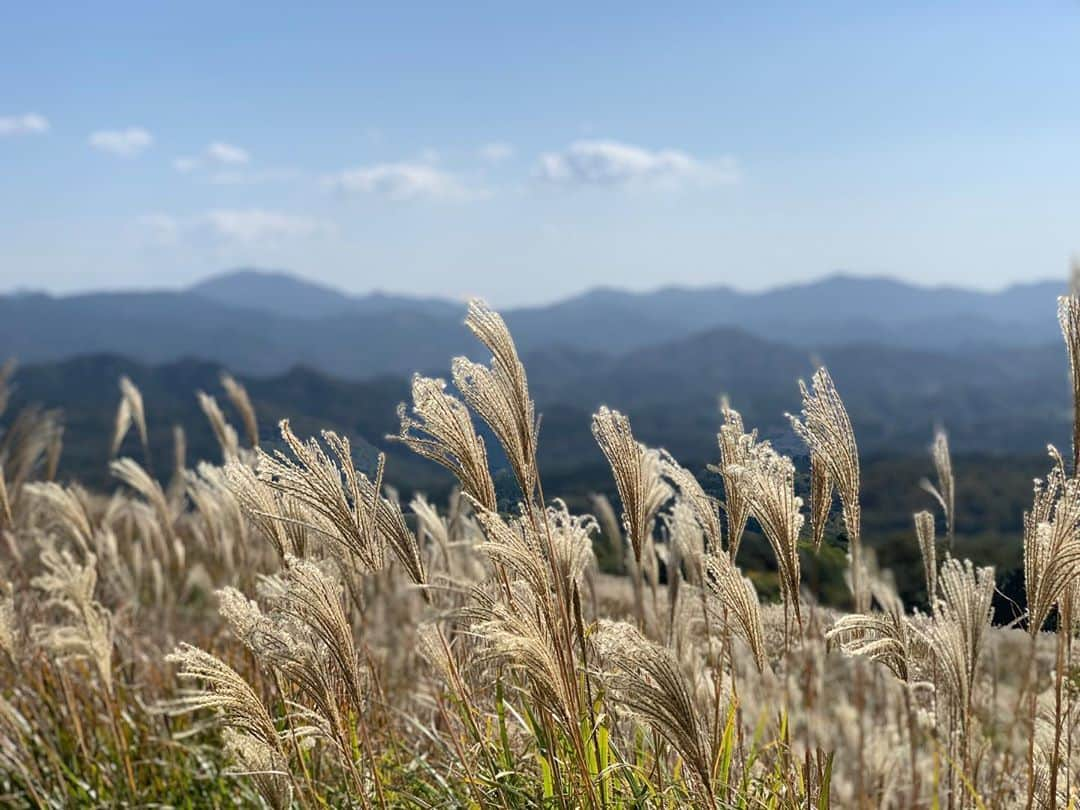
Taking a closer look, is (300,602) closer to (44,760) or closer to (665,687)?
(665,687)

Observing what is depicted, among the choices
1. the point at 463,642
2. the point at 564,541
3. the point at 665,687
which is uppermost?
the point at 564,541

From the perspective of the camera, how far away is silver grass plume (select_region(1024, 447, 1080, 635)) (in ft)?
5.73

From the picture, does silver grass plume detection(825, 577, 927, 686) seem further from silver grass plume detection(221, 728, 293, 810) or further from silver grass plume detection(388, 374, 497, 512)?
silver grass plume detection(221, 728, 293, 810)

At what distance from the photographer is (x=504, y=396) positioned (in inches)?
80.5

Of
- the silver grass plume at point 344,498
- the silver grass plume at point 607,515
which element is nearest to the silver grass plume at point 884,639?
the silver grass plume at point 344,498

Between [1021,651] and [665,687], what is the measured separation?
476 cm

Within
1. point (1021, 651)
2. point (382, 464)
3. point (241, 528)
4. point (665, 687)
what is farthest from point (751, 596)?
point (1021, 651)

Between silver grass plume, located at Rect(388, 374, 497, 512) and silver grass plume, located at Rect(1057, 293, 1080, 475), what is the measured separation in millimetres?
1249

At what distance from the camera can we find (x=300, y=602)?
2002 millimetres

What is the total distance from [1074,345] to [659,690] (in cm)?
111

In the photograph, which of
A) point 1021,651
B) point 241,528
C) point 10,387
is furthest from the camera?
point 10,387

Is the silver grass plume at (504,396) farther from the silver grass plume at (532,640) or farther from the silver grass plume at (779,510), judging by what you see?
the silver grass plume at (779,510)

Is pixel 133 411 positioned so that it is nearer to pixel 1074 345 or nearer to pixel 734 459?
pixel 734 459

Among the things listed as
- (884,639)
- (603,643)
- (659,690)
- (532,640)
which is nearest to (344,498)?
(532,640)
